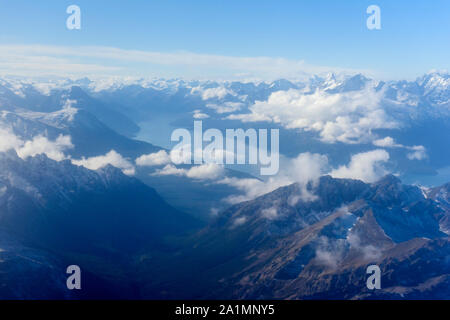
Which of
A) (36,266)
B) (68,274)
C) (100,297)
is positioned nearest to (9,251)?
(36,266)
